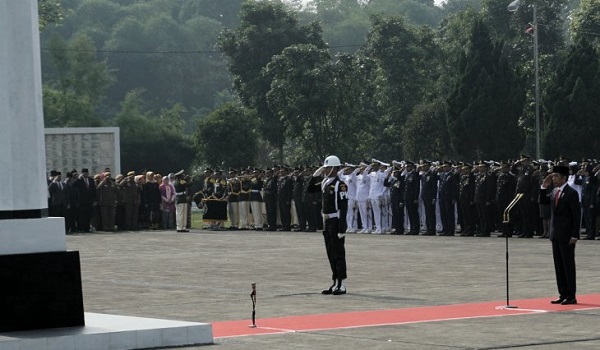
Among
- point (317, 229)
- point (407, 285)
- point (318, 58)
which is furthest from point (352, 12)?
point (407, 285)

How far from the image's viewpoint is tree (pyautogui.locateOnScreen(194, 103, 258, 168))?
2164 inches

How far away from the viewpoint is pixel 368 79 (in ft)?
186

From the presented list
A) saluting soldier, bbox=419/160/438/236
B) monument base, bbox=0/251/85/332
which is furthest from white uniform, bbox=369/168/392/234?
monument base, bbox=0/251/85/332

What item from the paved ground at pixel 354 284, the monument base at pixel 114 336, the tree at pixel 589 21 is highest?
the tree at pixel 589 21

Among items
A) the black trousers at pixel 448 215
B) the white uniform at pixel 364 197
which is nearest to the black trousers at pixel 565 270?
the black trousers at pixel 448 215

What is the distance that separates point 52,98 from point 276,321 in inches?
2495

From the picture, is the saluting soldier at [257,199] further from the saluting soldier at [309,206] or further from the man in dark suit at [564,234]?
the man in dark suit at [564,234]

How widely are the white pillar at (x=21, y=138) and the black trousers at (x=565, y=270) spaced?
590 cm

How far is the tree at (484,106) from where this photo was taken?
49.4 metres

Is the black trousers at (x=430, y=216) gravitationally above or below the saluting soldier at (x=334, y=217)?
below

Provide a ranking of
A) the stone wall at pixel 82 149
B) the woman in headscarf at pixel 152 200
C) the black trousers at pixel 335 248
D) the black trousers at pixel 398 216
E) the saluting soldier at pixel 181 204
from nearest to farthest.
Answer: the black trousers at pixel 335 248
the black trousers at pixel 398 216
the saluting soldier at pixel 181 204
the woman in headscarf at pixel 152 200
the stone wall at pixel 82 149

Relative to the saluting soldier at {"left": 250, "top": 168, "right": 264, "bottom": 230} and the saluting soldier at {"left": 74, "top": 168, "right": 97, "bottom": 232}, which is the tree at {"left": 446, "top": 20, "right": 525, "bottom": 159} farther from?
the saluting soldier at {"left": 74, "top": 168, "right": 97, "bottom": 232}

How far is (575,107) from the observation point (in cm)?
4550

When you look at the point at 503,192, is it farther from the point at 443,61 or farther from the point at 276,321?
the point at 443,61
